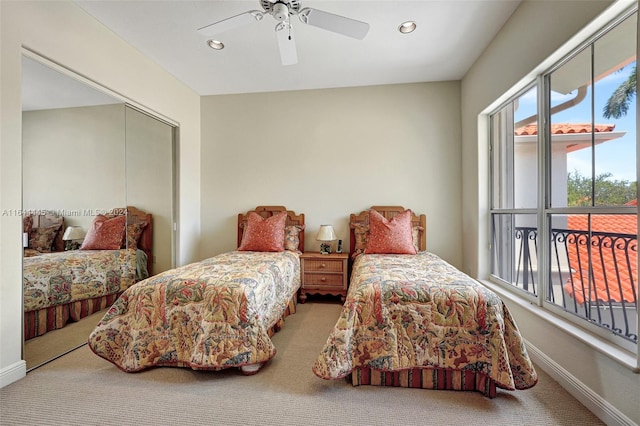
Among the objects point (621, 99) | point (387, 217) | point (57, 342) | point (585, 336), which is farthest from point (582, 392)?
point (57, 342)

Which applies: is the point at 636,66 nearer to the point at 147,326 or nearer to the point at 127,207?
the point at 147,326

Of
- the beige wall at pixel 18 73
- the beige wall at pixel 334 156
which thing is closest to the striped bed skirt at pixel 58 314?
the beige wall at pixel 18 73

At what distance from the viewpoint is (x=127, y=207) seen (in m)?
2.66

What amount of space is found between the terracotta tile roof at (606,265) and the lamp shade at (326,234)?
2.16 m

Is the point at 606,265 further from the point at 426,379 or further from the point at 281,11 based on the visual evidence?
the point at 281,11

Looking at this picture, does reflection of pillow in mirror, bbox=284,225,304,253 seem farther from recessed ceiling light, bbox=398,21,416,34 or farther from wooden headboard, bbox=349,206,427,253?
recessed ceiling light, bbox=398,21,416,34

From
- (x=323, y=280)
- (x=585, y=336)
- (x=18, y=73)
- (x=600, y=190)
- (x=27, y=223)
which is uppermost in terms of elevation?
(x=18, y=73)

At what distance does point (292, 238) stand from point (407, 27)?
2.53 metres

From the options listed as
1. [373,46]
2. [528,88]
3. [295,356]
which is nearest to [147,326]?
[295,356]

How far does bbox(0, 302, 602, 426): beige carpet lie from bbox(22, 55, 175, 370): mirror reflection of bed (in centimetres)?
48

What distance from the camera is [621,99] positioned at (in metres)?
1.45

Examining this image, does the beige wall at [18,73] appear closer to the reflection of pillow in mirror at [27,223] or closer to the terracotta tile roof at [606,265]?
the reflection of pillow in mirror at [27,223]

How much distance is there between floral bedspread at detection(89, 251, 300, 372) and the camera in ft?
5.68

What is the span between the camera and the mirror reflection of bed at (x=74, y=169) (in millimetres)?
1893
